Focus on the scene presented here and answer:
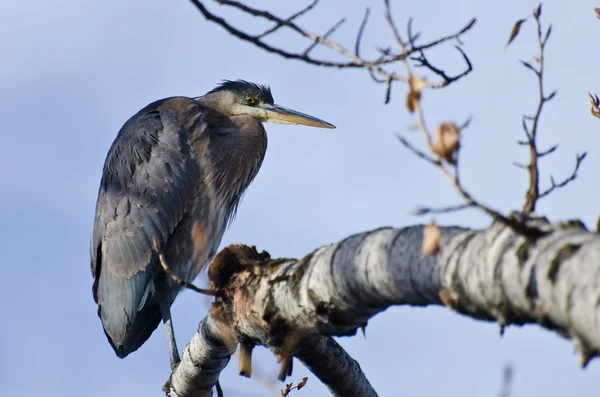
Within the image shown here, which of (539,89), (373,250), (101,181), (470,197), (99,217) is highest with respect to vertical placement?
(101,181)

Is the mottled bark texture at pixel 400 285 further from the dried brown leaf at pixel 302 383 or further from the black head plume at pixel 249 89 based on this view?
the black head plume at pixel 249 89

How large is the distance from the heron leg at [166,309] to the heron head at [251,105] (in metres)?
1.42

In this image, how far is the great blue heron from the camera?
15.5ft

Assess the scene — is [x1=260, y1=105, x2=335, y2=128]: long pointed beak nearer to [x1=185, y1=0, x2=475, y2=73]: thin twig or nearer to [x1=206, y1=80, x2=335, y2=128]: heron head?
[x1=206, y1=80, x2=335, y2=128]: heron head

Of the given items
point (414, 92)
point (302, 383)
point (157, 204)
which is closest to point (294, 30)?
point (414, 92)

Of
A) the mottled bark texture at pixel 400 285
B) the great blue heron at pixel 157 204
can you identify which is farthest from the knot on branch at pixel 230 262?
the great blue heron at pixel 157 204

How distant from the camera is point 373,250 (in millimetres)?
1807

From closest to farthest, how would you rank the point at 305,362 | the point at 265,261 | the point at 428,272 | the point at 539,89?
1. the point at 428,272
2. the point at 539,89
3. the point at 265,261
4. the point at 305,362

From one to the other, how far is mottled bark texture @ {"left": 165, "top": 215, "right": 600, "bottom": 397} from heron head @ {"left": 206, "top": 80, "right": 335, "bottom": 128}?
9.60 feet

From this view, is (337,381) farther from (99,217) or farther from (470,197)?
(99,217)

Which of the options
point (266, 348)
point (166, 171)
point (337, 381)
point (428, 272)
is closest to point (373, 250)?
point (428, 272)

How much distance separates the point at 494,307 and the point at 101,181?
4.17 m

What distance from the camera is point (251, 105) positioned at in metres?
5.58

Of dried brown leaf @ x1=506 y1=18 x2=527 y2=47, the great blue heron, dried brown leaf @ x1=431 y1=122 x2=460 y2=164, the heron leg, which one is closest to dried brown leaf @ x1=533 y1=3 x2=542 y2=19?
dried brown leaf @ x1=506 y1=18 x2=527 y2=47
